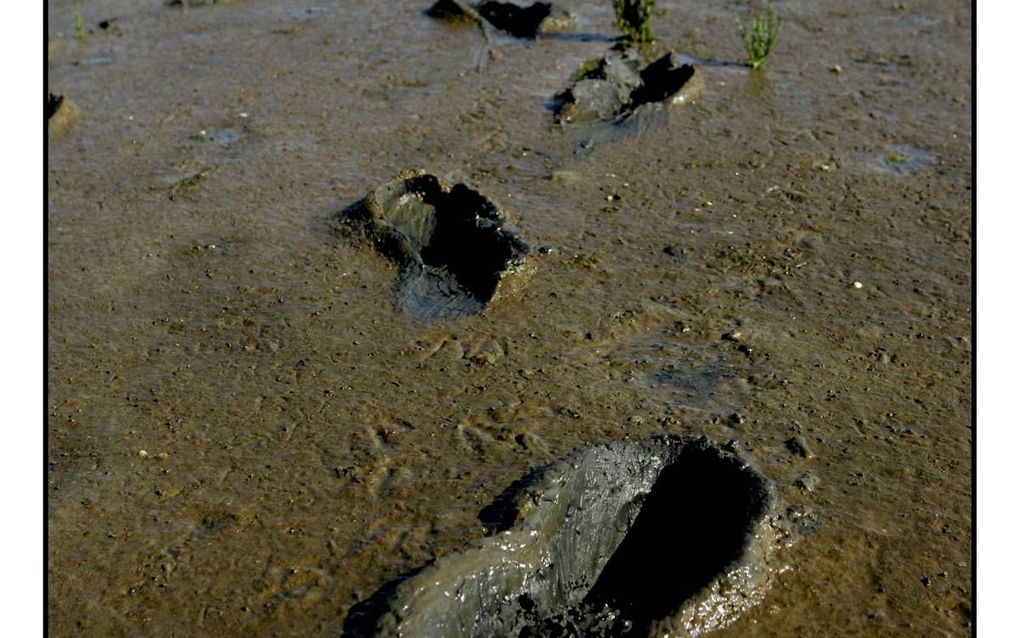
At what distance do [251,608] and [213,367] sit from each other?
1.61m

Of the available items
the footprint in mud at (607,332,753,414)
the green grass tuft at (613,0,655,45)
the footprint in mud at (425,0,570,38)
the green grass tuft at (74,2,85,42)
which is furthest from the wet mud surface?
the green grass tuft at (74,2,85,42)

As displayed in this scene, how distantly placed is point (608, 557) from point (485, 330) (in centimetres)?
145

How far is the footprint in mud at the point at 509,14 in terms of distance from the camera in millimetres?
9281

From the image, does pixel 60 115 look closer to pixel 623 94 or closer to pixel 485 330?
pixel 623 94

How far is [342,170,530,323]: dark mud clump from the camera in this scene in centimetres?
538

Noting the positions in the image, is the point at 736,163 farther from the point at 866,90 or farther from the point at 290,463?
the point at 290,463

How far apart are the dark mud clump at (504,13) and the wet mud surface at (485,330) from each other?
30.9 inches

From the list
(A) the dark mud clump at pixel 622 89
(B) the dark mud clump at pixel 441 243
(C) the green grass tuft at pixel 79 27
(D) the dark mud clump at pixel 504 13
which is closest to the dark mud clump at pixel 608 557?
(B) the dark mud clump at pixel 441 243

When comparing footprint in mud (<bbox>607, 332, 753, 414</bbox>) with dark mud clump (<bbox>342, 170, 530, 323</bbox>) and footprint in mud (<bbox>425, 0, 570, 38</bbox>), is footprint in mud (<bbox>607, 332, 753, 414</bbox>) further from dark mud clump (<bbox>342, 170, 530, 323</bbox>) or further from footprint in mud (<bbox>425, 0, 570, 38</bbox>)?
footprint in mud (<bbox>425, 0, 570, 38</bbox>)

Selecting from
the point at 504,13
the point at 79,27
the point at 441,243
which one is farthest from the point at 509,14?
the point at 441,243

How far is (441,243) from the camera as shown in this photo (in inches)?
236

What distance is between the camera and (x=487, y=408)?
4.55m

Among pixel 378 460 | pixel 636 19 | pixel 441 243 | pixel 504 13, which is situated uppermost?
pixel 378 460

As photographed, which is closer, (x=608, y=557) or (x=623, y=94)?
(x=608, y=557)
